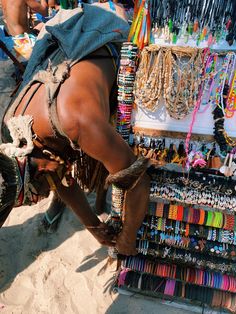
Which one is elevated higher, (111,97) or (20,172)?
(111,97)

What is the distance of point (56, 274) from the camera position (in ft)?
7.89

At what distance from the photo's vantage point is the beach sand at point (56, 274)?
7.23 ft

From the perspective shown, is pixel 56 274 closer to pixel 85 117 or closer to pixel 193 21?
pixel 85 117

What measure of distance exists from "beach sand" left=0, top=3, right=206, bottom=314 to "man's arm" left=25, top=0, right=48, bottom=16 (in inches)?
102

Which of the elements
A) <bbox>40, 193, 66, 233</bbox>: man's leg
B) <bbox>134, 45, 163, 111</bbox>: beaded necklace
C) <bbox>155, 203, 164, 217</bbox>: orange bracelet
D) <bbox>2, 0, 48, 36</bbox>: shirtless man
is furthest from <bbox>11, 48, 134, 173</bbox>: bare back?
<bbox>2, 0, 48, 36</bbox>: shirtless man

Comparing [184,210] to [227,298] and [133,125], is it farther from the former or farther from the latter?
[227,298]

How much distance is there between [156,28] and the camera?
1543 mm

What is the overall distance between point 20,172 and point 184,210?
3.12ft

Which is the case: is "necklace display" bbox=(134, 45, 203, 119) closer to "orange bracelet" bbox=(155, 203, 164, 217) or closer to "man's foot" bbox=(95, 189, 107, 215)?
"orange bracelet" bbox=(155, 203, 164, 217)

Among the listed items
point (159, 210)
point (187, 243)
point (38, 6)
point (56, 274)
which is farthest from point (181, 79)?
point (38, 6)

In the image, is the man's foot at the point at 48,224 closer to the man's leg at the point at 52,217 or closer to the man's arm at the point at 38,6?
the man's leg at the point at 52,217

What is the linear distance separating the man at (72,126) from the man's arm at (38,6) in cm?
252

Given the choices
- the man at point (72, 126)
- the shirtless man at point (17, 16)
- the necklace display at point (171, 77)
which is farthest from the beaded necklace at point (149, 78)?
the shirtless man at point (17, 16)

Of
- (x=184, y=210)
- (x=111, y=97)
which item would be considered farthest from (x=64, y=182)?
(x=184, y=210)
